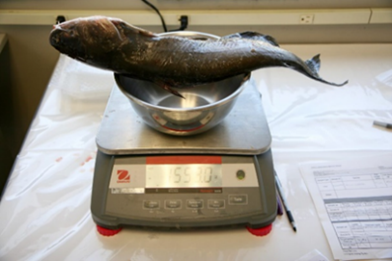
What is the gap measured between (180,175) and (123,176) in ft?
0.40

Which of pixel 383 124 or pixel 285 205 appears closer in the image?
pixel 285 205

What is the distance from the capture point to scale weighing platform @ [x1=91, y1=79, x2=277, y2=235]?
2.24 ft

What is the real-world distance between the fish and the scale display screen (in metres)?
0.16

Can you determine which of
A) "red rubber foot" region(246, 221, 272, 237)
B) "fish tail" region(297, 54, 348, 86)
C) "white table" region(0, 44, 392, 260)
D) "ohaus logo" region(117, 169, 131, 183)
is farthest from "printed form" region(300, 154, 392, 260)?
"ohaus logo" region(117, 169, 131, 183)

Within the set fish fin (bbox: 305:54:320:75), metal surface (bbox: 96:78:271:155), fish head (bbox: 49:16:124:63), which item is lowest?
metal surface (bbox: 96:78:271:155)

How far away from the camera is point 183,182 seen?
692mm

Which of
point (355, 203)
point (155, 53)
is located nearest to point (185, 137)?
point (155, 53)

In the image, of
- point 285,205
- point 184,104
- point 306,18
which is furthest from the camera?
point 306,18

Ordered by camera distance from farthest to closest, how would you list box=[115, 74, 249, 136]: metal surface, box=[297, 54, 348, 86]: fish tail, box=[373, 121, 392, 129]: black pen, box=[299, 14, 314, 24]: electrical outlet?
box=[299, 14, 314, 24]: electrical outlet < box=[373, 121, 392, 129]: black pen < box=[297, 54, 348, 86]: fish tail < box=[115, 74, 249, 136]: metal surface

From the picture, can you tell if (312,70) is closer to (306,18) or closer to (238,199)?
Result: (238,199)

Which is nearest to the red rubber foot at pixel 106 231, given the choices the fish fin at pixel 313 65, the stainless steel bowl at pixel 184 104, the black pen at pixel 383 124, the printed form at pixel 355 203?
the stainless steel bowl at pixel 184 104

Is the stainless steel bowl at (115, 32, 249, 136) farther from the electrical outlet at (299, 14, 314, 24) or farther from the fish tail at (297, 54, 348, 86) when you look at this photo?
the electrical outlet at (299, 14, 314, 24)

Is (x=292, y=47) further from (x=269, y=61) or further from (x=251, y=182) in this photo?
(x=251, y=182)

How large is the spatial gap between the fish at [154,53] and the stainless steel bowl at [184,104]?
5 cm
